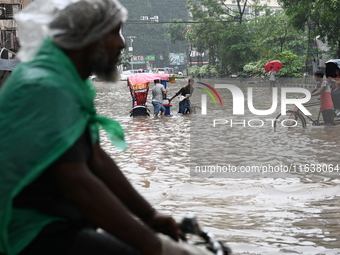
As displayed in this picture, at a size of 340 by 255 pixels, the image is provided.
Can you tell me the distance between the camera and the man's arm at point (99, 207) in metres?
1.59

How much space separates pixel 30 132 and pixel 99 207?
294 millimetres

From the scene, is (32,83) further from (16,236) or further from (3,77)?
(3,77)

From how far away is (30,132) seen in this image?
1572mm

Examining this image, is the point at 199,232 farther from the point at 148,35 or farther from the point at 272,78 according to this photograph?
the point at 148,35

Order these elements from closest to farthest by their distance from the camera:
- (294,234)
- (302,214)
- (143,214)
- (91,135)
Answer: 1. (91,135)
2. (143,214)
3. (294,234)
4. (302,214)

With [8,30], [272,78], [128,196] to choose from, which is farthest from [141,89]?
[272,78]

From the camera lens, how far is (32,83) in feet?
5.21

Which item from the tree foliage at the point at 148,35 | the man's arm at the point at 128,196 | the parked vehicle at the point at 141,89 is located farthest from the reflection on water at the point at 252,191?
the tree foliage at the point at 148,35

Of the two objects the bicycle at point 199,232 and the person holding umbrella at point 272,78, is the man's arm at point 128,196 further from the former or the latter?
the person holding umbrella at point 272,78

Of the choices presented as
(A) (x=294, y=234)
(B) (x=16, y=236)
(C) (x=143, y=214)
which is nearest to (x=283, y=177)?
(A) (x=294, y=234)

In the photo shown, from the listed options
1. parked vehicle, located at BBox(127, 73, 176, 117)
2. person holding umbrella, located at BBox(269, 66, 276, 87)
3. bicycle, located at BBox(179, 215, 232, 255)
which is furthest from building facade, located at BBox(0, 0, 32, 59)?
person holding umbrella, located at BBox(269, 66, 276, 87)

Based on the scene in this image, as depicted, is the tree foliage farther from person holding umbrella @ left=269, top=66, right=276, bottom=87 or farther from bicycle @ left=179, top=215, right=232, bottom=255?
bicycle @ left=179, top=215, right=232, bottom=255

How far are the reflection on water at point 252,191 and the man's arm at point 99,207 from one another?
3.23 m

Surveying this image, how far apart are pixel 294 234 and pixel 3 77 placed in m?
8.58
